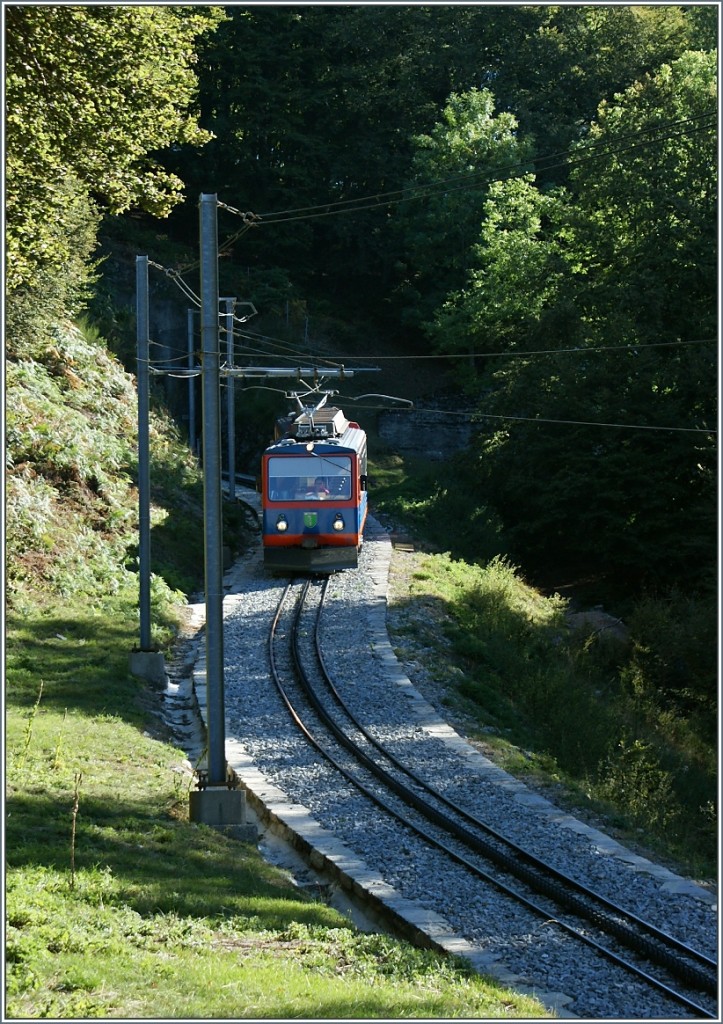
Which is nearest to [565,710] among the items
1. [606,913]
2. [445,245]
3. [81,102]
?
[606,913]

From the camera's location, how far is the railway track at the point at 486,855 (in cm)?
1010

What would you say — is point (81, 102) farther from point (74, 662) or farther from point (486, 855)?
point (486, 855)

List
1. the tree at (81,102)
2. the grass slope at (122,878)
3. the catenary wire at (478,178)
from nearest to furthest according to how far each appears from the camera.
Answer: the grass slope at (122,878)
the tree at (81,102)
the catenary wire at (478,178)

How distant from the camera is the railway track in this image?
10103 millimetres

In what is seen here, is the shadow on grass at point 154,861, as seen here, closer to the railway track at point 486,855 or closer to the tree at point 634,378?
the railway track at point 486,855

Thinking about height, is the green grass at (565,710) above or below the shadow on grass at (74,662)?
below

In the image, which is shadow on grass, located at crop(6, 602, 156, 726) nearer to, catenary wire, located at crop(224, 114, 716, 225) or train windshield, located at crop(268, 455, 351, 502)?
train windshield, located at crop(268, 455, 351, 502)

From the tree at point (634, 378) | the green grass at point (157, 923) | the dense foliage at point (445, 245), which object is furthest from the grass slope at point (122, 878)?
the tree at point (634, 378)

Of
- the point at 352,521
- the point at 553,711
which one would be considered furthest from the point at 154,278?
the point at 553,711

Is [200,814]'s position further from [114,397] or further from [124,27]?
[114,397]

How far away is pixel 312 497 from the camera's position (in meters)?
26.0

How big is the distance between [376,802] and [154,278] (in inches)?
1789

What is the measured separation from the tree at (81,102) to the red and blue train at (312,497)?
31.8ft

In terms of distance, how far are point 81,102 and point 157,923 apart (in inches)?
422
